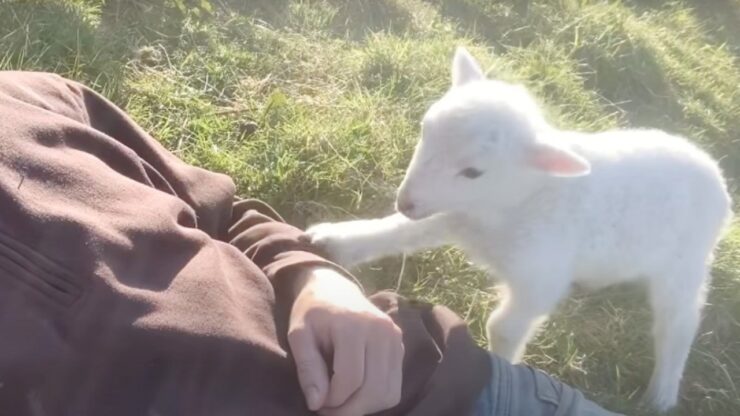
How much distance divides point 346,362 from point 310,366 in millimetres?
71

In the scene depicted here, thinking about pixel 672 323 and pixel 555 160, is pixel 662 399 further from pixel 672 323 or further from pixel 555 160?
pixel 555 160

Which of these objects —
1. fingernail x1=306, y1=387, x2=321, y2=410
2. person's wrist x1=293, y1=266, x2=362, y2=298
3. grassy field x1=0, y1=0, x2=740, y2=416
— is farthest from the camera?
grassy field x1=0, y1=0, x2=740, y2=416

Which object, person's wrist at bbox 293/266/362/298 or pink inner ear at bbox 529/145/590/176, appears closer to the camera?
person's wrist at bbox 293/266/362/298

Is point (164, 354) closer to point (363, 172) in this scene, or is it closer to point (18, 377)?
point (18, 377)

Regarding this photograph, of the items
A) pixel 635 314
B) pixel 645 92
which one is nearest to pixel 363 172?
pixel 635 314

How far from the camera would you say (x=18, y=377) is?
1109 mm

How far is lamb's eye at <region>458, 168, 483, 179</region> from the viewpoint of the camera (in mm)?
1995

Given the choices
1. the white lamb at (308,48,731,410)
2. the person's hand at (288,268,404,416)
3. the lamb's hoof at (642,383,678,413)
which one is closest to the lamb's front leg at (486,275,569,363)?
the white lamb at (308,48,731,410)

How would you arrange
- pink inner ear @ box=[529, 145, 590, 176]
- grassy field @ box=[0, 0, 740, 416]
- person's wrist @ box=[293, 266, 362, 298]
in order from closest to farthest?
1. person's wrist @ box=[293, 266, 362, 298]
2. pink inner ear @ box=[529, 145, 590, 176]
3. grassy field @ box=[0, 0, 740, 416]

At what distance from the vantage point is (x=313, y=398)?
131cm

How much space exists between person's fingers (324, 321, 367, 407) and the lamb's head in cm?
63

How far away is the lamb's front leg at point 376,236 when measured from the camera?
88.9 inches

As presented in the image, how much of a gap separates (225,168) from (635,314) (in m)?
1.36

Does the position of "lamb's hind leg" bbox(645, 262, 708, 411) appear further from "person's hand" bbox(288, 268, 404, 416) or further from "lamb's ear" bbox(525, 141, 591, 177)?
"person's hand" bbox(288, 268, 404, 416)
